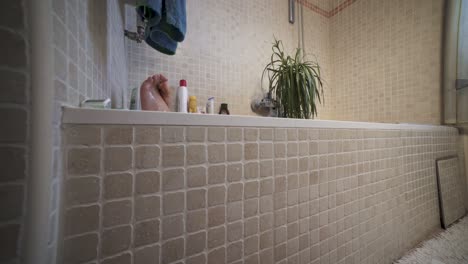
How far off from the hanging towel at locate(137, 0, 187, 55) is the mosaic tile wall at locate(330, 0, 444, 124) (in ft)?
6.09

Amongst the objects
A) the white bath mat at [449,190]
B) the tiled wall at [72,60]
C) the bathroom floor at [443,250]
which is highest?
the tiled wall at [72,60]

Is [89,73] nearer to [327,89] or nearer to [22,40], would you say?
[22,40]

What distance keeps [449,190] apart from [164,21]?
6.20 ft

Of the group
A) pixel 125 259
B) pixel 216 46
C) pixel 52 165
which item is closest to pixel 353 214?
pixel 125 259

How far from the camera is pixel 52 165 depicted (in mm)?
218

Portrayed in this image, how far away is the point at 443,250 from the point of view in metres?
0.85

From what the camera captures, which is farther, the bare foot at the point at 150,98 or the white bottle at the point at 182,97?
the white bottle at the point at 182,97

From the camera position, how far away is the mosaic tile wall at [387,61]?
54.6 inches

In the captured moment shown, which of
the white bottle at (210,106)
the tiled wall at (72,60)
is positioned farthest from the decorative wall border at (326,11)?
the tiled wall at (72,60)

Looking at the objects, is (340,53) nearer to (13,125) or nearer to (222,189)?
(222,189)

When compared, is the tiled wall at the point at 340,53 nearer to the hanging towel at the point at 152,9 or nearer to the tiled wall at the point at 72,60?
the hanging towel at the point at 152,9

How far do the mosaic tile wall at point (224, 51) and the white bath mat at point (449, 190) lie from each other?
4.37ft

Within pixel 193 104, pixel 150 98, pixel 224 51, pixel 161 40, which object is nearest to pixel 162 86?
pixel 150 98

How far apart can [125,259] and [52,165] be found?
0.20 metres
